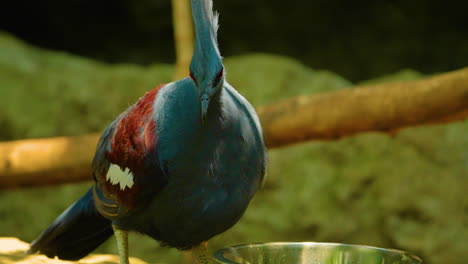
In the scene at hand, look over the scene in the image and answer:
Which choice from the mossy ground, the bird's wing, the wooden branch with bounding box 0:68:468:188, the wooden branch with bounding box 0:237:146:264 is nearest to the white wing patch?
the bird's wing

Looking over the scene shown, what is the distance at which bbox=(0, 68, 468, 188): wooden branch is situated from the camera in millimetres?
3000

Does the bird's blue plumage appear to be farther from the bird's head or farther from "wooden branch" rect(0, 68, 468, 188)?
"wooden branch" rect(0, 68, 468, 188)

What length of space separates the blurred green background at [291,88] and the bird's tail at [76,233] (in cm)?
251

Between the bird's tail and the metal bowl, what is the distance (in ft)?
3.97

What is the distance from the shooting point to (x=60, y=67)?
214 inches

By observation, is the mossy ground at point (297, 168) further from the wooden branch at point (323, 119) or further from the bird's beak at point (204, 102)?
the bird's beak at point (204, 102)

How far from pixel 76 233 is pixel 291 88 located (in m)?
3.06

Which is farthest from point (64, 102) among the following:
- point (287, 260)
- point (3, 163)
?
point (287, 260)

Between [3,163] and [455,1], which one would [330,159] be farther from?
[3,163]

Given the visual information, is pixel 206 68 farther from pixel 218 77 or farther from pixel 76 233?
pixel 76 233

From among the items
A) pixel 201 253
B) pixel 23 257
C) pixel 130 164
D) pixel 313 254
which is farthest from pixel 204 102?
pixel 23 257

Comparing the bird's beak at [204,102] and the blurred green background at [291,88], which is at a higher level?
the bird's beak at [204,102]

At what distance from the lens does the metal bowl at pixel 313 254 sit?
1286 millimetres

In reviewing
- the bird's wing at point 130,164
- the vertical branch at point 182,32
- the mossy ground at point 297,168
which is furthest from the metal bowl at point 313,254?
the mossy ground at point 297,168
